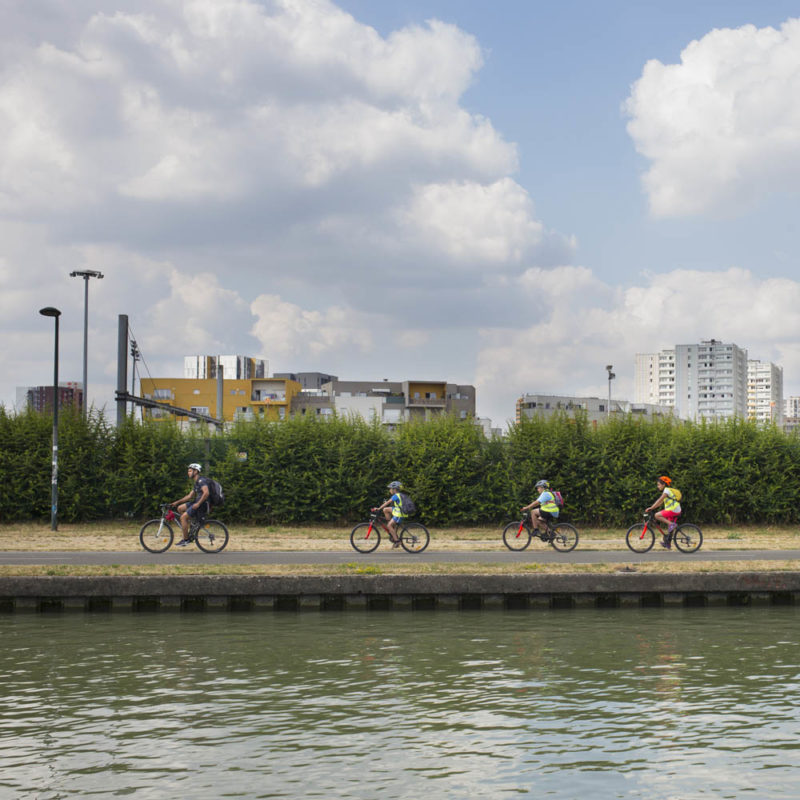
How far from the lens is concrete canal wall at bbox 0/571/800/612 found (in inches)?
649

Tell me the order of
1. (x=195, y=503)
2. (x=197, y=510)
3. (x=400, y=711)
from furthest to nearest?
1. (x=197, y=510)
2. (x=195, y=503)
3. (x=400, y=711)

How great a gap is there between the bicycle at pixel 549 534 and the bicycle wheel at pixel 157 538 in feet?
25.1

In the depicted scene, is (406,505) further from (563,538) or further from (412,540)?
(563,538)

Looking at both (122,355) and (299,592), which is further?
(122,355)

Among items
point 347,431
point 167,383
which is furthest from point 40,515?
point 167,383

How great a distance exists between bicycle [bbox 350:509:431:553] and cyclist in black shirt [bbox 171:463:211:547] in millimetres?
3552

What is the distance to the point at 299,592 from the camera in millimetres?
16531

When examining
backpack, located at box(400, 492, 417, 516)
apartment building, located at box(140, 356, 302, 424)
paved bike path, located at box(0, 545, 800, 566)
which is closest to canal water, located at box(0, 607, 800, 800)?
paved bike path, located at box(0, 545, 800, 566)

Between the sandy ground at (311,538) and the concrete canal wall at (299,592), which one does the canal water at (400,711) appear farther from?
the sandy ground at (311,538)

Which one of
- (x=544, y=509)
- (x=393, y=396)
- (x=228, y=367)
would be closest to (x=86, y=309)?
(x=544, y=509)

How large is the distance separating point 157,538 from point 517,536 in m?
8.28

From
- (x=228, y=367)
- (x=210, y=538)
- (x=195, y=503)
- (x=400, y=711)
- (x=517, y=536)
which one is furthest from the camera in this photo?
(x=228, y=367)

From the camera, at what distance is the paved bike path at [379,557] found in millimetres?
20781

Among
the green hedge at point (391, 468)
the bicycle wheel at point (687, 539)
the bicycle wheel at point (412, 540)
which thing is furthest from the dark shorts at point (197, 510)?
the bicycle wheel at point (687, 539)
